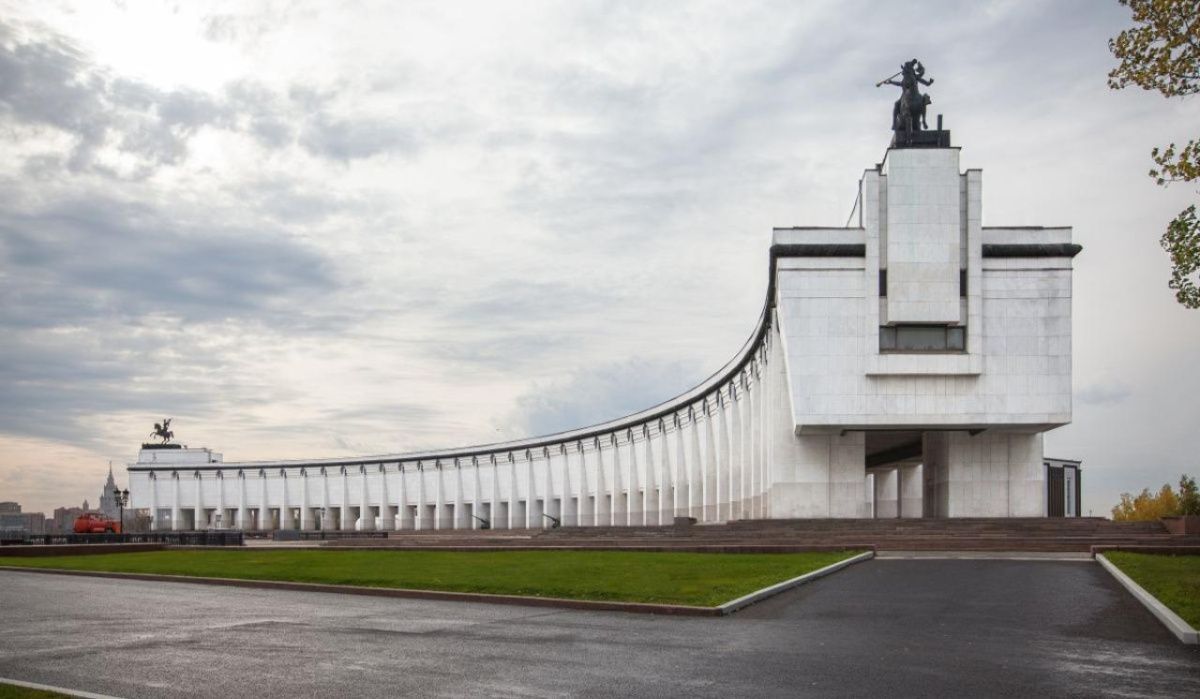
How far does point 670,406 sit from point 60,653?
226ft

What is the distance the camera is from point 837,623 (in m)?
16.2

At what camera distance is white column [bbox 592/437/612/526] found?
94500 mm

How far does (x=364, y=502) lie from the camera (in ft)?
381

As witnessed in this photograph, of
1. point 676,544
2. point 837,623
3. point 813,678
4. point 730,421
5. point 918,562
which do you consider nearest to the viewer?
point 813,678

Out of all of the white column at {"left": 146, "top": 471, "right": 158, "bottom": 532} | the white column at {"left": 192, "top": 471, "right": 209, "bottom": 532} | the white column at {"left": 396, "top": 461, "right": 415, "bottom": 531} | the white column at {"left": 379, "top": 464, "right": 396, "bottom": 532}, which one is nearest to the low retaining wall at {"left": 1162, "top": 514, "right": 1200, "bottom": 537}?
the white column at {"left": 396, "top": 461, "right": 415, "bottom": 531}

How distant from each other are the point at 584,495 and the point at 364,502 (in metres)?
29.8

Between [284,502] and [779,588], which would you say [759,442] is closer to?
[779,588]

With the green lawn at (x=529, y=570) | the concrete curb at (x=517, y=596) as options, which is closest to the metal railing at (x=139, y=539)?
the green lawn at (x=529, y=570)

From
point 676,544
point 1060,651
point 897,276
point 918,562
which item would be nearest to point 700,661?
point 1060,651

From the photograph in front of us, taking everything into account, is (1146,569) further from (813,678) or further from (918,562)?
(813,678)

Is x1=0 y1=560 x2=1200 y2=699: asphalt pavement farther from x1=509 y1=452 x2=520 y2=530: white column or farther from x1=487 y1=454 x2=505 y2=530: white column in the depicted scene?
x1=487 y1=454 x2=505 y2=530: white column

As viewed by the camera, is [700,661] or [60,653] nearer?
[700,661]

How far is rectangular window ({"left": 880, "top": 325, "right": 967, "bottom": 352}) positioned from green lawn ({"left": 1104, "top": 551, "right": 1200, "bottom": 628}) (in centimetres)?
1854

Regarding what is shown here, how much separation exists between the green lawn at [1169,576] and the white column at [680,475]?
53544 millimetres
